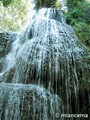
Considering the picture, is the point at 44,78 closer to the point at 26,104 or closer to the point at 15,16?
the point at 26,104

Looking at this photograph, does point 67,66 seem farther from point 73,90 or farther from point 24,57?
point 24,57

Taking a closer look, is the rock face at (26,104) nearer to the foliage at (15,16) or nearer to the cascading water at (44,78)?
the cascading water at (44,78)

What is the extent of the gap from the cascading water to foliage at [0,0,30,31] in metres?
12.6

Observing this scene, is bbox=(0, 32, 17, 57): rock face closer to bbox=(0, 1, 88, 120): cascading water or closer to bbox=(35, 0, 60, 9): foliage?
bbox=(0, 1, 88, 120): cascading water

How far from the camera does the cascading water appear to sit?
15.6ft

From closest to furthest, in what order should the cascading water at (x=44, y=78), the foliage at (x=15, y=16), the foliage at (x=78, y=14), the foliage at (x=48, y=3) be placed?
the cascading water at (x=44, y=78), the foliage at (x=78, y=14), the foliage at (x=48, y=3), the foliage at (x=15, y=16)

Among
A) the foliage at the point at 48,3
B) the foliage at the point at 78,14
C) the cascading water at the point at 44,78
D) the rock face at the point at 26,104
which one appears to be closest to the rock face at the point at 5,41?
the cascading water at the point at 44,78

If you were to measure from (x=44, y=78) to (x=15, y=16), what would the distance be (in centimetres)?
1594

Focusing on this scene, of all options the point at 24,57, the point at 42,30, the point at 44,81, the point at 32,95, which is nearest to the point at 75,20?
the point at 42,30

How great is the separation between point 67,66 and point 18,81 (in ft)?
4.72

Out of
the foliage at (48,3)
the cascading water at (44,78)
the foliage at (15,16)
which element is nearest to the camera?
the cascading water at (44,78)

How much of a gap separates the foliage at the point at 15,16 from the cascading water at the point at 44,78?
12600 millimetres

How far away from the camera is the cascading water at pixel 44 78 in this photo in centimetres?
474

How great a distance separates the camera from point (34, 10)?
13.6 meters
